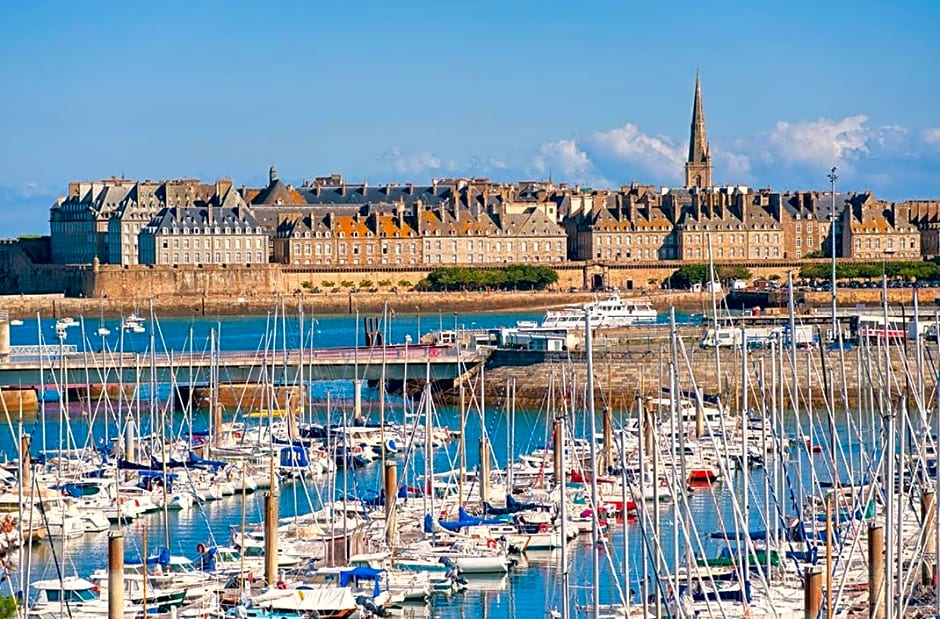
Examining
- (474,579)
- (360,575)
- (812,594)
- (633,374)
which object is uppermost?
(633,374)

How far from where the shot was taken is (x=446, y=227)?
93.4 meters

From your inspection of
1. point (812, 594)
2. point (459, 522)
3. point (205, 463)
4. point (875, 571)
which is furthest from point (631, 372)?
point (812, 594)

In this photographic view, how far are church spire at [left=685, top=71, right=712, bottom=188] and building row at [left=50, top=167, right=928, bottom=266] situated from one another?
55.8ft

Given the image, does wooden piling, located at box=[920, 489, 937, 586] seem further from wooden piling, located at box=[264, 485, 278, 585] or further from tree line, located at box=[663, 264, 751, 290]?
tree line, located at box=[663, 264, 751, 290]

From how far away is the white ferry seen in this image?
50.6 m

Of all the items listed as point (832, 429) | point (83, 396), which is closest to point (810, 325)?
point (83, 396)

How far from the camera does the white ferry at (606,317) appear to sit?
50594 millimetres

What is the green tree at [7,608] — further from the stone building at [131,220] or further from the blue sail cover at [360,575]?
the stone building at [131,220]

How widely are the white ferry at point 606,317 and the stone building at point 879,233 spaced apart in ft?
103

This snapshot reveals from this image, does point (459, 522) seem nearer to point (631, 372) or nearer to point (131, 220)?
point (631, 372)

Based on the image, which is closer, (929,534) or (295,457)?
(929,534)

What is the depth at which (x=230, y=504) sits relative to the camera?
29.1 meters

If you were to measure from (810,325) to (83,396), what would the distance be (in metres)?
16.9

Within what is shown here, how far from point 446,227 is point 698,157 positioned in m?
26.3
